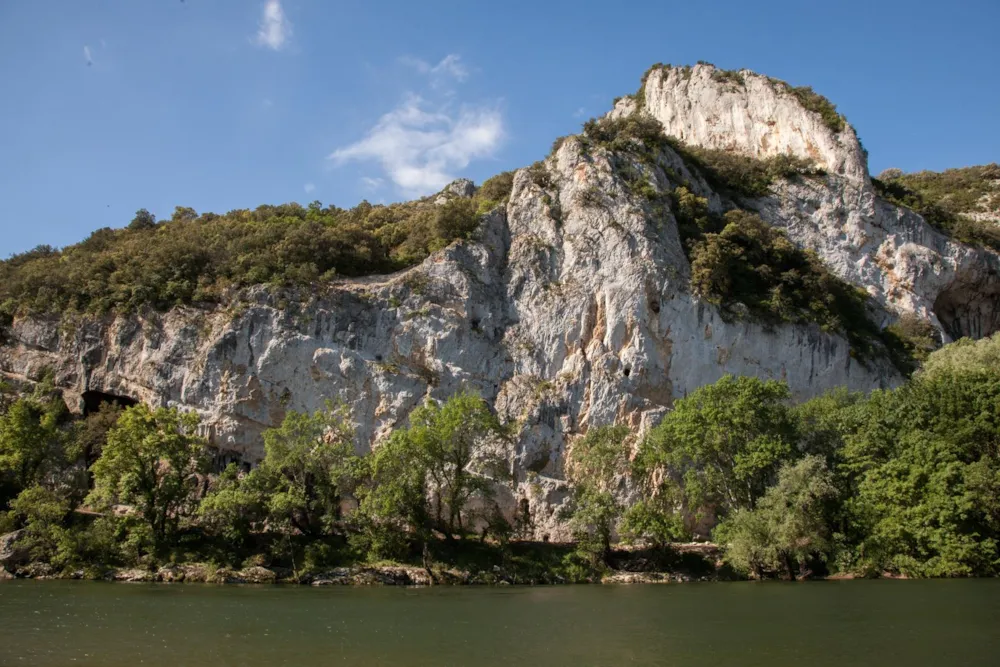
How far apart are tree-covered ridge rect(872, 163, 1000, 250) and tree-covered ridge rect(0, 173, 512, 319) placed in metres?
38.1

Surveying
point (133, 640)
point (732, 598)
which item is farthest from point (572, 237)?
point (133, 640)

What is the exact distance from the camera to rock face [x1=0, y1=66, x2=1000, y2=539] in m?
46.9

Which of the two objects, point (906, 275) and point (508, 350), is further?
point (906, 275)

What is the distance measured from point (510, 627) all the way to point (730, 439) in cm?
2154

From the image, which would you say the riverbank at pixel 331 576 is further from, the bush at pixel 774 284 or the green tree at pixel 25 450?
the bush at pixel 774 284

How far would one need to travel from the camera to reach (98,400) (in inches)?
1941

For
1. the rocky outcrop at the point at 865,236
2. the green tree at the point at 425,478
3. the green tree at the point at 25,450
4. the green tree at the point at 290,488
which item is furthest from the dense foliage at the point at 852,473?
the green tree at the point at 25,450

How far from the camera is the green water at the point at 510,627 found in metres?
15.8

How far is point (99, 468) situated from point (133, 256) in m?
21.9

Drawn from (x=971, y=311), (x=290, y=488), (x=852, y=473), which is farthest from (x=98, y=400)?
(x=971, y=311)

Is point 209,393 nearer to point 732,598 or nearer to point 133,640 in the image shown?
point 133,640

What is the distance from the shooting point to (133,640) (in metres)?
18.0

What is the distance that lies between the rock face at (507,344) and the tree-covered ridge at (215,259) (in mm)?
1674

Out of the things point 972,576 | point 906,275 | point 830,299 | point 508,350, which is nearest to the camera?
point 972,576
